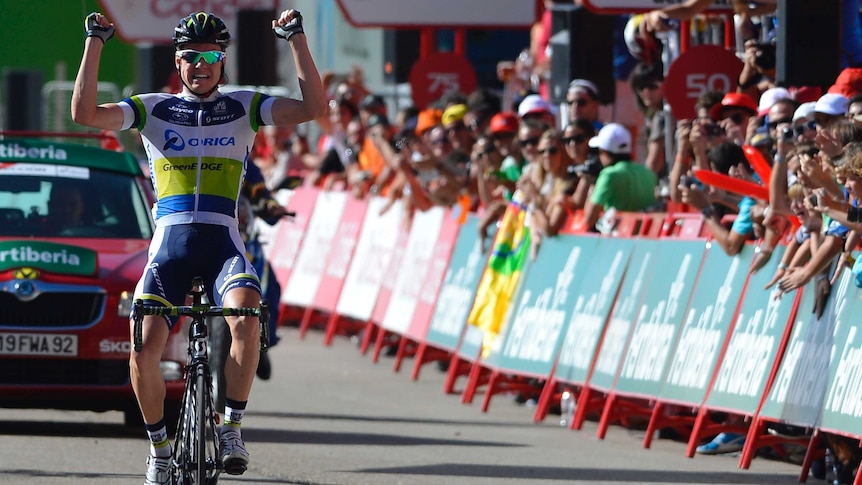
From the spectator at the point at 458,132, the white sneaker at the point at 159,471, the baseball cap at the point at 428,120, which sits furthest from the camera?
the baseball cap at the point at 428,120

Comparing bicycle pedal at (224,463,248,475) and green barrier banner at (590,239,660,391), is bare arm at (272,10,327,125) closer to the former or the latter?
bicycle pedal at (224,463,248,475)

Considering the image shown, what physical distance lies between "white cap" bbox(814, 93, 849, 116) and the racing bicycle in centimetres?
409

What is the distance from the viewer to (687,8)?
14789mm

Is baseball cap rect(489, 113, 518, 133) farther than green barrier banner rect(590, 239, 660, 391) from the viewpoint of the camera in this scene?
Yes

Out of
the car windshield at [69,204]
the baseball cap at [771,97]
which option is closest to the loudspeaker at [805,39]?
the baseball cap at [771,97]

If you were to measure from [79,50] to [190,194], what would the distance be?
28988 millimetres

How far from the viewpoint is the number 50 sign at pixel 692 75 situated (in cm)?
1507

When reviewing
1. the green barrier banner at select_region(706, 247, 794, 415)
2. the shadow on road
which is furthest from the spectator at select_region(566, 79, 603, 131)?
the shadow on road

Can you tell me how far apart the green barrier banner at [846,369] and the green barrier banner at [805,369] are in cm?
7

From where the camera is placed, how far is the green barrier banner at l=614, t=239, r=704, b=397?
12.8 meters

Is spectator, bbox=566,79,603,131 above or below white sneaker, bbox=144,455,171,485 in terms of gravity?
above

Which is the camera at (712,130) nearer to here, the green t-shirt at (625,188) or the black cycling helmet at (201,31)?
the green t-shirt at (625,188)

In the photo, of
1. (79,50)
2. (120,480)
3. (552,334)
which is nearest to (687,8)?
(552,334)

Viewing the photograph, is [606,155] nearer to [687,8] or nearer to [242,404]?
[687,8]
